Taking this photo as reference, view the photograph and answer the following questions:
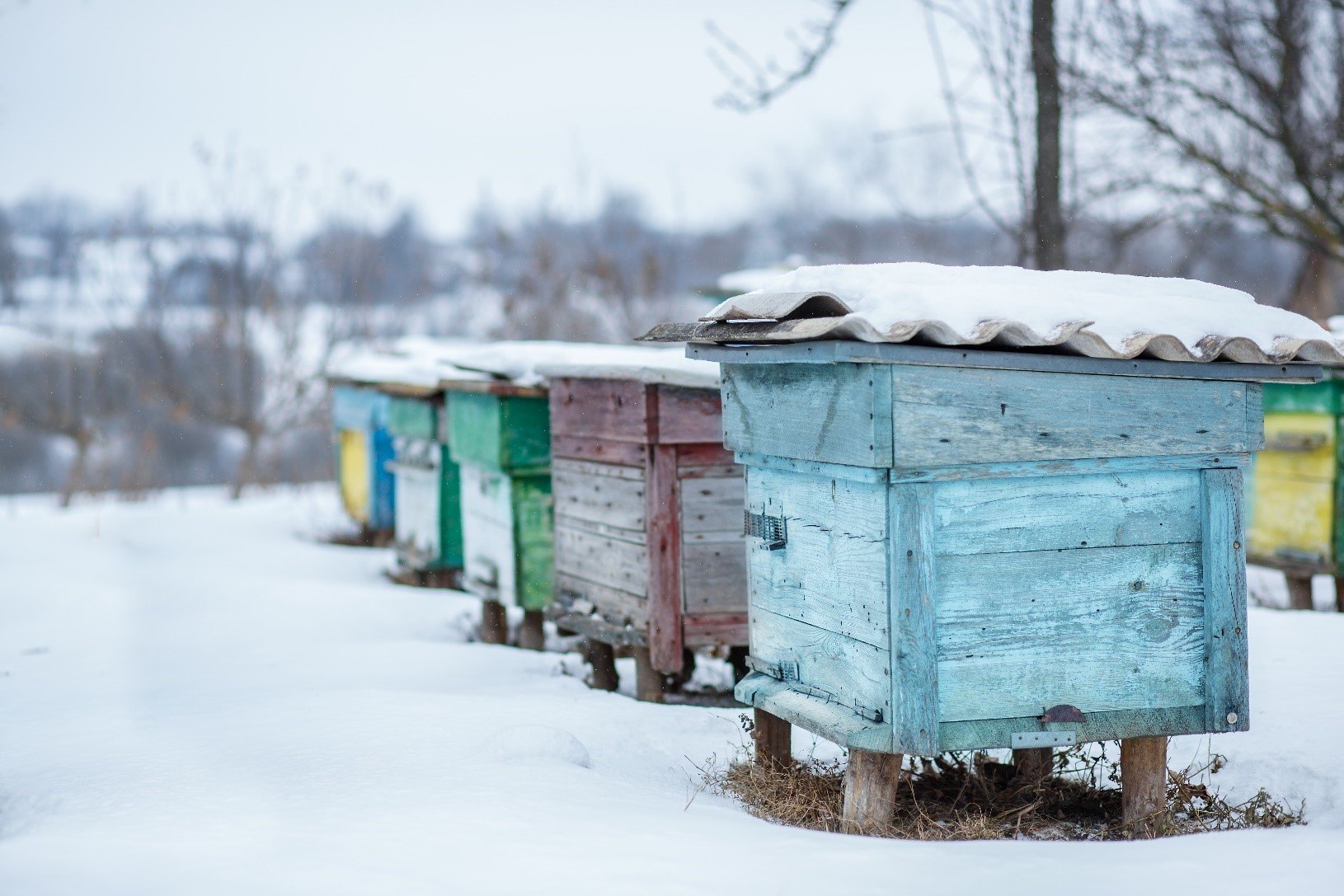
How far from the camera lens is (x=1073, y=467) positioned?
10.9ft

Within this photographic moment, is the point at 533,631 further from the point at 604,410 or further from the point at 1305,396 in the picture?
the point at 1305,396

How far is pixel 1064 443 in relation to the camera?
3320 millimetres

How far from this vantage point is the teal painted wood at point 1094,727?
3.31m

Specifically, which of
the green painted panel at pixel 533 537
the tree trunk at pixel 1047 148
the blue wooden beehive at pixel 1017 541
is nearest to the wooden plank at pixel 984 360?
the blue wooden beehive at pixel 1017 541

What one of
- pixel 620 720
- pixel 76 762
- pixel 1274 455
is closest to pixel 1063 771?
pixel 620 720

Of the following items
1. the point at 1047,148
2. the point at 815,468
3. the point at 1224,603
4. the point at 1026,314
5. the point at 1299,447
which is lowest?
the point at 1224,603

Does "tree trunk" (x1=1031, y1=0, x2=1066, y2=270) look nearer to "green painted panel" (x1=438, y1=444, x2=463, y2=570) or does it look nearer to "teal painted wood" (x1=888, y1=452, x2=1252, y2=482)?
"green painted panel" (x1=438, y1=444, x2=463, y2=570)

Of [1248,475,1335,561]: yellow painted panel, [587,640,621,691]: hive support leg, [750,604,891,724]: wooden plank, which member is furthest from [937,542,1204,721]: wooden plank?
[1248,475,1335,561]: yellow painted panel

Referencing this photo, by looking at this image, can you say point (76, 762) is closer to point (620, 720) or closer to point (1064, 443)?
point (620, 720)

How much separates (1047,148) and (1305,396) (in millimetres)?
2174

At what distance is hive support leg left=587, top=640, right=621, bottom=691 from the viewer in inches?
238

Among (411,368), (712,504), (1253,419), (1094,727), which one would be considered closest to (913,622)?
(1094,727)

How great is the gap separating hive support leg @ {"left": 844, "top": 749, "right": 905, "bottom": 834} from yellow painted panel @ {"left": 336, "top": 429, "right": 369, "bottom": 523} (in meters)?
7.61

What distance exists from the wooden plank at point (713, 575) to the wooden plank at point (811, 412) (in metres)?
1.44
